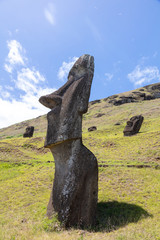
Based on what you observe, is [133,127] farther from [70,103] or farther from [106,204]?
[70,103]

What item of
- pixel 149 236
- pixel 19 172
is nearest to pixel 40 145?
pixel 19 172

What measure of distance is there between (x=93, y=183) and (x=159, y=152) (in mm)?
10621

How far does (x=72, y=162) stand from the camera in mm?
6395

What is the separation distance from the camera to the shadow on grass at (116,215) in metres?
5.90

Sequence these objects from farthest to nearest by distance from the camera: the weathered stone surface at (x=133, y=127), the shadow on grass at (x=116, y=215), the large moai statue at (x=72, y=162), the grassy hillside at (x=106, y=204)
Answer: the weathered stone surface at (x=133, y=127) < the large moai statue at (x=72, y=162) < the shadow on grass at (x=116, y=215) < the grassy hillside at (x=106, y=204)

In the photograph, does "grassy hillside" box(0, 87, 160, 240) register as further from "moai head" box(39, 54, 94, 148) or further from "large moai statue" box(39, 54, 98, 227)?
"moai head" box(39, 54, 94, 148)

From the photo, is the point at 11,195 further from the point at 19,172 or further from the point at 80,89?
the point at 80,89

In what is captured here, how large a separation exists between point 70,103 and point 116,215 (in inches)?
172

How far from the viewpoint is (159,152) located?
15.2m

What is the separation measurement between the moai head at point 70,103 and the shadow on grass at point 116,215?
3.02 metres

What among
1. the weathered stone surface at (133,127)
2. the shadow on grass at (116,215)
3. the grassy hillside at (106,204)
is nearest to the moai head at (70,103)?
the grassy hillside at (106,204)

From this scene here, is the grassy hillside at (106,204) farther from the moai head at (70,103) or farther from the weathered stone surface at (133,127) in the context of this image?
the weathered stone surface at (133,127)

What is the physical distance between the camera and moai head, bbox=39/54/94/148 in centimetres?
642

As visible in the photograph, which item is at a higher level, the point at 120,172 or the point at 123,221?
the point at 120,172
